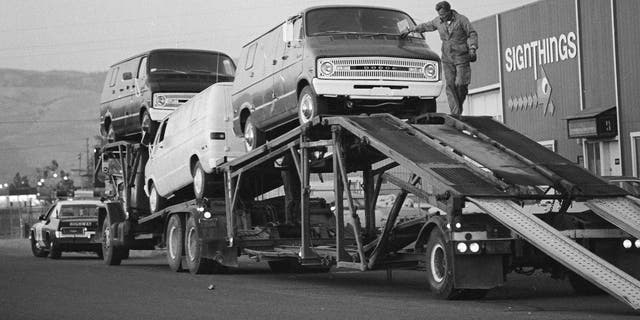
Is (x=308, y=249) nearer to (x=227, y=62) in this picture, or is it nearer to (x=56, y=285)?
(x=56, y=285)

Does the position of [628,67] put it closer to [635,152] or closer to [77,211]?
[635,152]

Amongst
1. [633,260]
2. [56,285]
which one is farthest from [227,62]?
[633,260]

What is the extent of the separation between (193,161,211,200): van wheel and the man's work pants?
5.14 meters

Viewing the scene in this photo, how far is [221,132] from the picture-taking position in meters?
18.9

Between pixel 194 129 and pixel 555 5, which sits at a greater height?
pixel 555 5

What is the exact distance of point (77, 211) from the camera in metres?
29.7

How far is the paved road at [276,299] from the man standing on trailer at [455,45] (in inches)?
108

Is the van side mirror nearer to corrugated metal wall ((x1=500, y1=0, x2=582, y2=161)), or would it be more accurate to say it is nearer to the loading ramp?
the loading ramp

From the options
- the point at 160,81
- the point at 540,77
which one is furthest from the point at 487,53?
the point at 160,81

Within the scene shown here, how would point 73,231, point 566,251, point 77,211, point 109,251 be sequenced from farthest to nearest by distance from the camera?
point 77,211, point 73,231, point 109,251, point 566,251

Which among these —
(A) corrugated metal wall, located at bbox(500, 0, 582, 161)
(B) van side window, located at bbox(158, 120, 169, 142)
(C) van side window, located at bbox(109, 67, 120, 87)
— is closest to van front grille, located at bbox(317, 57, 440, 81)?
(B) van side window, located at bbox(158, 120, 169, 142)

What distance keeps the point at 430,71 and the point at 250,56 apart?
3897 mm

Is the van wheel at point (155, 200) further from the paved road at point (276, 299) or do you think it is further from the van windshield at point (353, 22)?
the van windshield at point (353, 22)

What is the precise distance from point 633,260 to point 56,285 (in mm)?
8269
